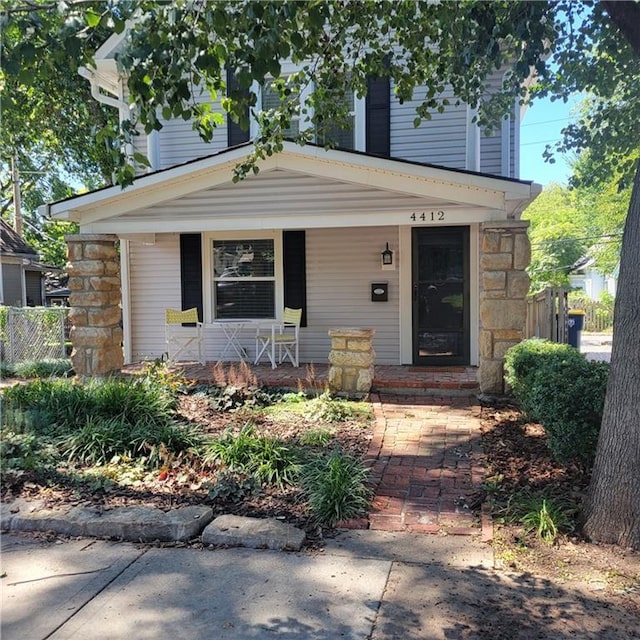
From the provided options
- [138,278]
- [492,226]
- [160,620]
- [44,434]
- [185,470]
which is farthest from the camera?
[138,278]

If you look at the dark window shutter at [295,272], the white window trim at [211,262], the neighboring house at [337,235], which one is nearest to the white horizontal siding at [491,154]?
the neighboring house at [337,235]

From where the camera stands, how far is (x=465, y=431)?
563cm

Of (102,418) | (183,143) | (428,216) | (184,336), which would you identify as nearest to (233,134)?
(183,143)

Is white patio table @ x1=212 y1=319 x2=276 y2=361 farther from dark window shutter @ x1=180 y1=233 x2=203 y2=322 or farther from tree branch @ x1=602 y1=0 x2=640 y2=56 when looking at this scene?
tree branch @ x1=602 y1=0 x2=640 y2=56

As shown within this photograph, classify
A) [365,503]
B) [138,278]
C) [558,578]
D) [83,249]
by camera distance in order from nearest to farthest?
[558,578], [365,503], [83,249], [138,278]

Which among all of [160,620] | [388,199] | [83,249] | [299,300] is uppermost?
[388,199]

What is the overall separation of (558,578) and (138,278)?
8.53 metres

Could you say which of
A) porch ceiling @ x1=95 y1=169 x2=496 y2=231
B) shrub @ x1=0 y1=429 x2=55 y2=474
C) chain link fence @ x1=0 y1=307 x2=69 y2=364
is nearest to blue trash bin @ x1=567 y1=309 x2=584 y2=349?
porch ceiling @ x1=95 y1=169 x2=496 y2=231

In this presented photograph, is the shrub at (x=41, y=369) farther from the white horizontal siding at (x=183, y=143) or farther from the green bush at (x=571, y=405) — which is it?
the green bush at (x=571, y=405)

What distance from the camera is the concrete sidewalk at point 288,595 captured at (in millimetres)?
2438

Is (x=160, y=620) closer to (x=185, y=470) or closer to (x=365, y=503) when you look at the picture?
(x=365, y=503)

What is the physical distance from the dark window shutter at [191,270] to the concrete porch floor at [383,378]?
137 cm

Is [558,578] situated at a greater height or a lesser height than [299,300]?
lesser

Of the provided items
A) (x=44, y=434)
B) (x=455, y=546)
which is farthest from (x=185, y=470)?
(x=455, y=546)
